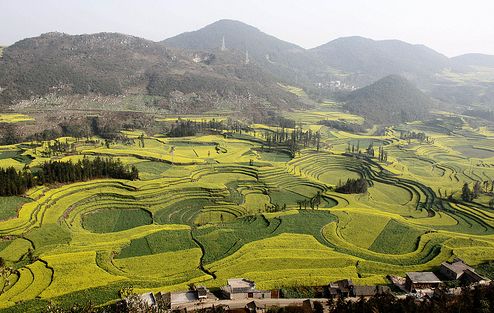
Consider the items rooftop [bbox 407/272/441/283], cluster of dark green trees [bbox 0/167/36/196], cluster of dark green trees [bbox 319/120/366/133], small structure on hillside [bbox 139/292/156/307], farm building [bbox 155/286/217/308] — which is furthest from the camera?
cluster of dark green trees [bbox 319/120/366/133]

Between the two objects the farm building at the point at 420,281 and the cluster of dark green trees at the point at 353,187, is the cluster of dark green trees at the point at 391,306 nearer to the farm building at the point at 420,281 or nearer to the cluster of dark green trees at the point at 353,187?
the farm building at the point at 420,281

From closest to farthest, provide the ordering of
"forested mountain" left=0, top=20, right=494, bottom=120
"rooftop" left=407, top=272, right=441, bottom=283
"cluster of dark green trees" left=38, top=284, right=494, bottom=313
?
1. "cluster of dark green trees" left=38, top=284, right=494, bottom=313
2. "rooftop" left=407, top=272, right=441, bottom=283
3. "forested mountain" left=0, top=20, right=494, bottom=120

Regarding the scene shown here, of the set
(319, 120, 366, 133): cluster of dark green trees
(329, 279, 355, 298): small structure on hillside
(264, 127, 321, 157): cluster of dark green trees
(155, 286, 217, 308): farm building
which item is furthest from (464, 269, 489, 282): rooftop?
(319, 120, 366, 133): cluster of dark green trees

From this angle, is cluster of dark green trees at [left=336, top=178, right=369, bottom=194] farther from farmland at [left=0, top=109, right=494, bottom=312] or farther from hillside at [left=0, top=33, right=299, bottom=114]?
hillside at [left=0, top=33, right=299, bottom=114]

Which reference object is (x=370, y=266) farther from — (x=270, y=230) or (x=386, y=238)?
(x=270, y=230)

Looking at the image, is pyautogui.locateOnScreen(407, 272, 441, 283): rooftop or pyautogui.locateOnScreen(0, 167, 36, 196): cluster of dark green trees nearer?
pyautogui.locateOnScreen(407, 272, 441, 283): rooftop

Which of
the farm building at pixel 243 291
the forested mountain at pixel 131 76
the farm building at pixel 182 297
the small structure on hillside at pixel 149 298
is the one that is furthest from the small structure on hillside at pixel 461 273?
the forested mountain at pixel 131 76
